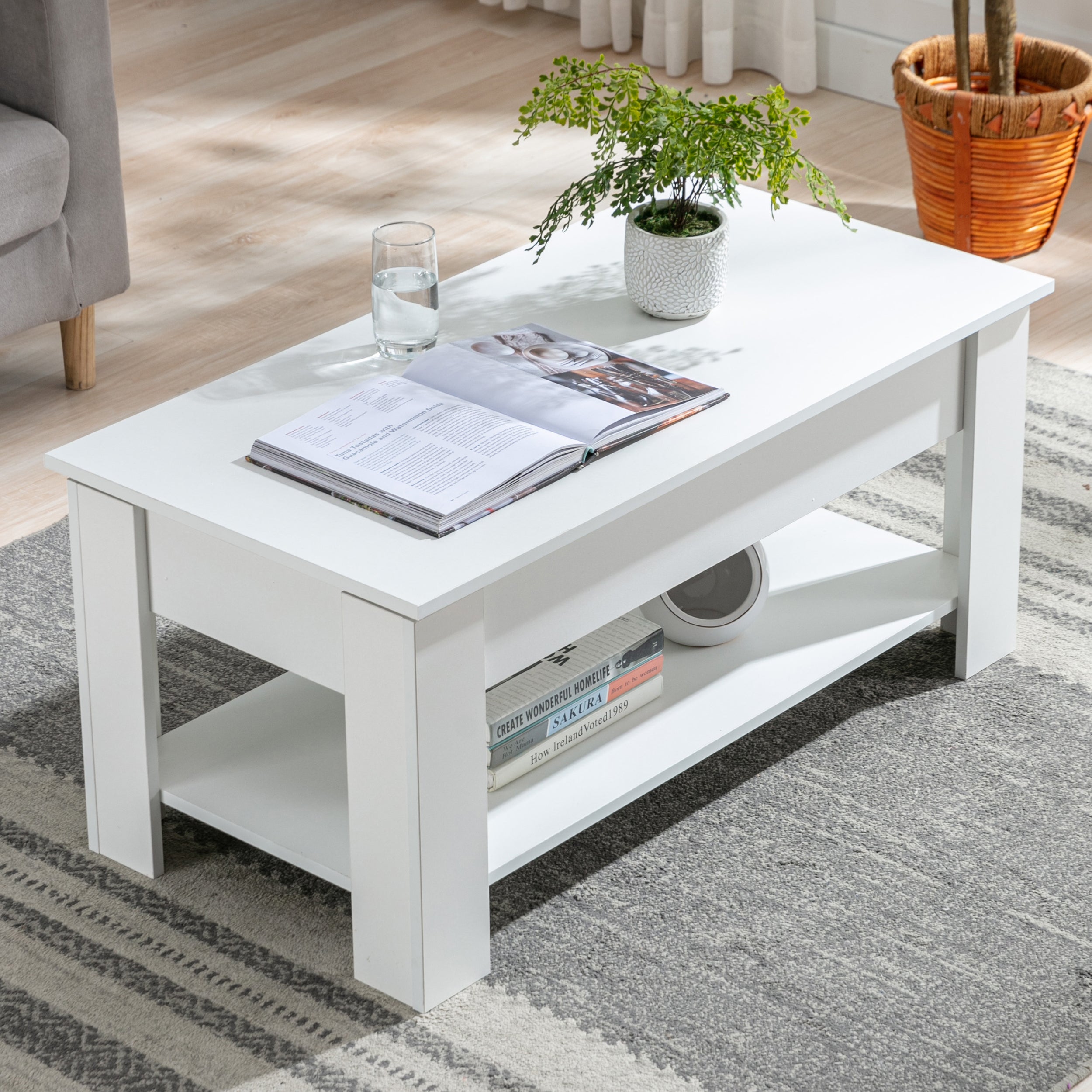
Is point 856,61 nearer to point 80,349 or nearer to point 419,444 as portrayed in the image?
point 80,349

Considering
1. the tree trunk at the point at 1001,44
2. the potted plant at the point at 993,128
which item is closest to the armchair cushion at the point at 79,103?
the potted plant at the point at 993,128

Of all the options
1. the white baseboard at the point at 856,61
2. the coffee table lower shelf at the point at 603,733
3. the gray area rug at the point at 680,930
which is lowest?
the gray area rug at the point at 680,930

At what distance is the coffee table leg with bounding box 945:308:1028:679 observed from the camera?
6.23ft

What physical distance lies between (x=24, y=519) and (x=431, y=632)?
1151mm

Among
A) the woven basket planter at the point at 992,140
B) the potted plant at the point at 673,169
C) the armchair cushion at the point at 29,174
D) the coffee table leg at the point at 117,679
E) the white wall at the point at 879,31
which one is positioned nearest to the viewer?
the coffee table leg at the point at 117,679

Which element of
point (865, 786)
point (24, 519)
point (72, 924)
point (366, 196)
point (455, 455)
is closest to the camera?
point (455, 455)

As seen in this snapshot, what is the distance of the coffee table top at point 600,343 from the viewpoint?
145 centimetres

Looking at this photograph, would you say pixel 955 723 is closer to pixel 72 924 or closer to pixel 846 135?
pixel 72 924

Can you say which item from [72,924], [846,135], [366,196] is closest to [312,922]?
[72,924]

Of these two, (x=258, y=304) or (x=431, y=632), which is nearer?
(x=431, y=632)

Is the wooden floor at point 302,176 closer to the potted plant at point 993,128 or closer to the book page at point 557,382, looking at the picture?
the potted plant at point 993,128

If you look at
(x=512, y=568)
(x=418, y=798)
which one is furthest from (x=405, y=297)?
(x=418, y=798)

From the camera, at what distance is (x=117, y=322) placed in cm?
294

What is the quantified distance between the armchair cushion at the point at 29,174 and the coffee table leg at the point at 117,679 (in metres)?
0.98
